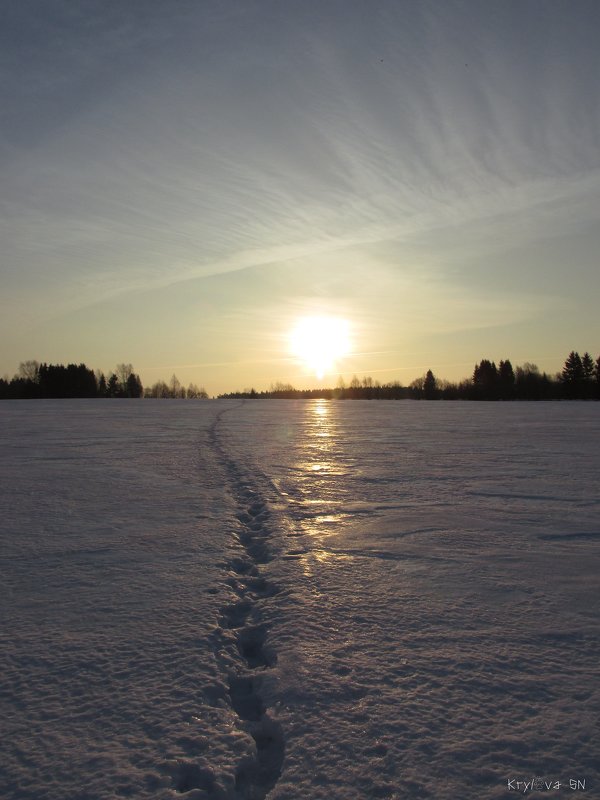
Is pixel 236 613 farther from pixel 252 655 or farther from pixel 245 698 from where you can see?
pixel 245 698

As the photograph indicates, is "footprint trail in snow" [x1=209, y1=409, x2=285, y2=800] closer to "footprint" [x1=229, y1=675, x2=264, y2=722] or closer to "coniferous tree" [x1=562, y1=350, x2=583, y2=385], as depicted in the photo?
"footprint" [x1=229, y1=675, x2=264, y2=722]

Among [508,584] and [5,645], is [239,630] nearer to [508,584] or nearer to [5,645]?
[5,645]

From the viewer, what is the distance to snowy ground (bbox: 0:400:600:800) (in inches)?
66.2

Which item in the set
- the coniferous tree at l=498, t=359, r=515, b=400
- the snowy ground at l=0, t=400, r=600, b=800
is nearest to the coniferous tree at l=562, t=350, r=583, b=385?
the coniferous tree at l=498, t=359, r=515, b=400

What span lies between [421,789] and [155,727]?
938 millimetres

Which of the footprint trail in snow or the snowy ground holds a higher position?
the snowy ground

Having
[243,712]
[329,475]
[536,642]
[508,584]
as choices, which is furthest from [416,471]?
[243,712]

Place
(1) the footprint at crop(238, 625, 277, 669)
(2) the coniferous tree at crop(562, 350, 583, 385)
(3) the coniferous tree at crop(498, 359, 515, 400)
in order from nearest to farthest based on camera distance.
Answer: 1. (1) the footprint at crop(238, 625, 277, 669)
2. (2) the coniferous tree at crop(562, 350, 583, 385)
3. (3) the coniferous tree at crop(498, 359, 515, 400)

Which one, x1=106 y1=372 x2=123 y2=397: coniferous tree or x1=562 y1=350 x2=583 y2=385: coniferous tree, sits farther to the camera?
x1=106 y1=372 x2=123 y2=397: coniferous tree

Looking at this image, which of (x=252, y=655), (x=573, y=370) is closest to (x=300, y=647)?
(x=252, y=655)

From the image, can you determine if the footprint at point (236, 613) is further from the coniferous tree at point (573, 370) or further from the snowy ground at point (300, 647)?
the coniferous tree at point (573, 370)

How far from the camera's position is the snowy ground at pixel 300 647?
1682mm

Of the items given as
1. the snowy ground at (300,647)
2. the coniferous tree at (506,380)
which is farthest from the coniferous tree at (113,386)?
the snowy ground at (300,647)

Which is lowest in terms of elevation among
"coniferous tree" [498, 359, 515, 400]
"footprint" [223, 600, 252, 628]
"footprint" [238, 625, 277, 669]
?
"footprint" [238, 625, 277, 669]
